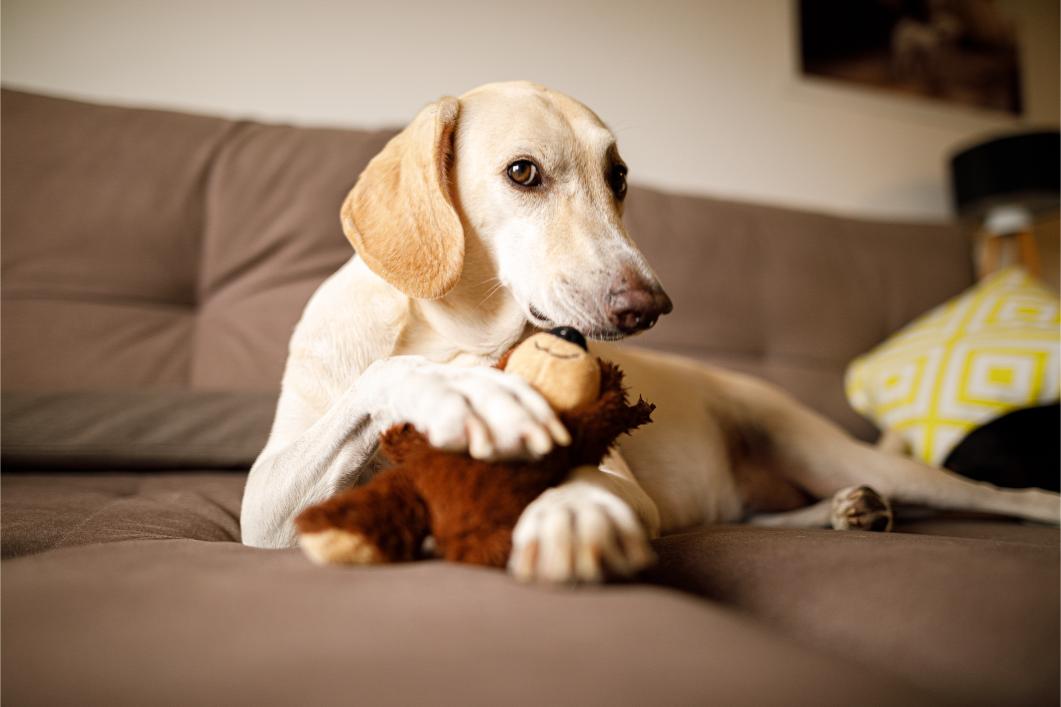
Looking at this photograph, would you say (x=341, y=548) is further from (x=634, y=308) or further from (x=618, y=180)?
(x=618, y=180)

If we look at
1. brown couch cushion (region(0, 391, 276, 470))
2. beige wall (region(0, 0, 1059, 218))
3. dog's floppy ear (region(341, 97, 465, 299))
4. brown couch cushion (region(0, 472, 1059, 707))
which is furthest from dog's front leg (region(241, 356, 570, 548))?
beige wall (region(0, 0, 1059, 218))

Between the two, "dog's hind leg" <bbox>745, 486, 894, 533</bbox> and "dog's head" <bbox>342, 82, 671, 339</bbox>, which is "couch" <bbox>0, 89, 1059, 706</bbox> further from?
"dog's head" <bbox>342, 82, 671, 339</bbox>

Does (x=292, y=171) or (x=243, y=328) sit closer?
(x=243, y=328)

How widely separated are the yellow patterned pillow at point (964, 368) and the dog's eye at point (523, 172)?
Result: 4.01ft

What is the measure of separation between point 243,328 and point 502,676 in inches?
56.1

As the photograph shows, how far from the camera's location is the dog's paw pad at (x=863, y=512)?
3.70 feet

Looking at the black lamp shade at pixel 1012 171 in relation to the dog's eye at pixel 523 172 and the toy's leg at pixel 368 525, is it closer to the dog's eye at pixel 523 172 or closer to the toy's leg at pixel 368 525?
the dog's eye at pixel 523 172

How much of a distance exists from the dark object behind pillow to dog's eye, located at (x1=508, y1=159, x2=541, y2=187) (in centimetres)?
120

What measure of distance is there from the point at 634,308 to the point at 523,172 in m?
0.32

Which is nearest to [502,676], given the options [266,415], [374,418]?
[374,418]

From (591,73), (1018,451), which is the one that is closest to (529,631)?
(1018,451)

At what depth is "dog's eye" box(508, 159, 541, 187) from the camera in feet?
3.27

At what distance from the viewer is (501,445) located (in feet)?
1.61

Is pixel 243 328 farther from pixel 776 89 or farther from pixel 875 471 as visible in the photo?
pixel 776 89
